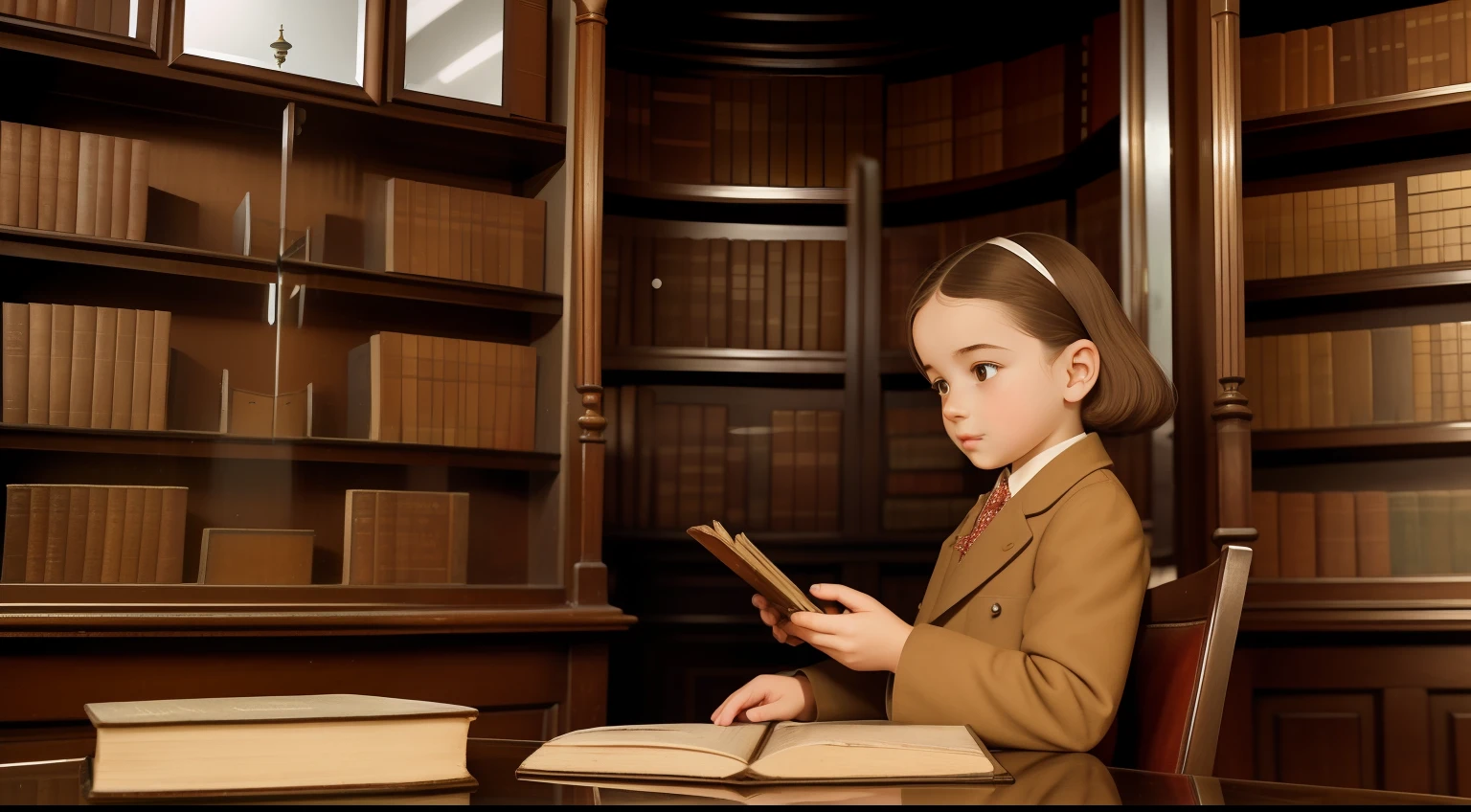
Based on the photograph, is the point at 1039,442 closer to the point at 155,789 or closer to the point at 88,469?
the point at 155,789

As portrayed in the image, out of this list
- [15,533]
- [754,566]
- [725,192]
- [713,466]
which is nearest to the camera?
[754,566]

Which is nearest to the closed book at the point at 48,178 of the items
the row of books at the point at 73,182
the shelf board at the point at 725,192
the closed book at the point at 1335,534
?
the row of books at the point at 73,182

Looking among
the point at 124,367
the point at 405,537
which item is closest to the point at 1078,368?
the point at 405,537

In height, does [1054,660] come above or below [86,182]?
below

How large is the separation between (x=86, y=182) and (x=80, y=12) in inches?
13.6

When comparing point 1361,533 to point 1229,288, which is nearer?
point 1229,288

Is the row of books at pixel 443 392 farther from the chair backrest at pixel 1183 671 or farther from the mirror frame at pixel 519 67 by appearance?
the chair backrest at pixel 1183 671

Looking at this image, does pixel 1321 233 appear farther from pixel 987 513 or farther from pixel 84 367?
pixel 84 367

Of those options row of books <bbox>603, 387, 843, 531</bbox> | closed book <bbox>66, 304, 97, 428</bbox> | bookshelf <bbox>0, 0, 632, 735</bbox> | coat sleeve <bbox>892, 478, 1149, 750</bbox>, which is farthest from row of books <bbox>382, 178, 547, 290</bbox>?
coat sleeve <bbox>892, 478, 1149, 750</bbox>

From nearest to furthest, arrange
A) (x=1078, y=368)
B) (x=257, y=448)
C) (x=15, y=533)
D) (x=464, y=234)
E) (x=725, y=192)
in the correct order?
(x=1078, y=368) < (x=15, y=533) < (x=257, y=448) < (x=464, y=234) < (x=725, y=192)

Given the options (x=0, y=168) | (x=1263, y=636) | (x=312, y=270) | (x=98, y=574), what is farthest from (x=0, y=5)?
Result: (x=1263, y=636)

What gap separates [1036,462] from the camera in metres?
1.47

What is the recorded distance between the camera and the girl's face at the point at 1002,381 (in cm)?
145

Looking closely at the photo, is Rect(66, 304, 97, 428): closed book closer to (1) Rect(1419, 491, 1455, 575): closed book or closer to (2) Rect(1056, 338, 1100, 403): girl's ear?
(2) Rect(1056, 338, 1100, 403): girl's ear
